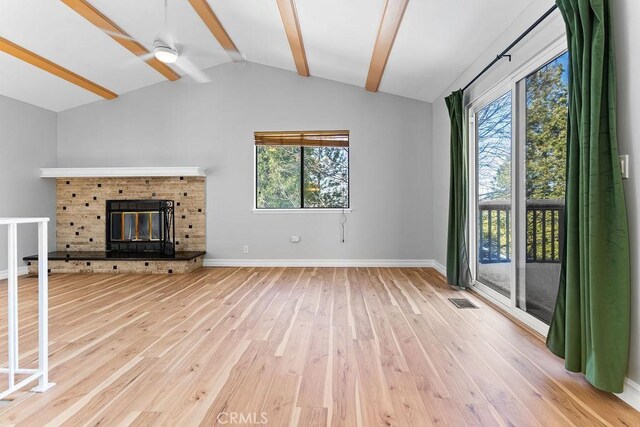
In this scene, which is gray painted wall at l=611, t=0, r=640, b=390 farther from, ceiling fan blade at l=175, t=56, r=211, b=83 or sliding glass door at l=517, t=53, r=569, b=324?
ceiling fan blade at l=175, t=56, r=211, b=83

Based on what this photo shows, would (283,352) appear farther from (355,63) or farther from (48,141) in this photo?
(48,141)

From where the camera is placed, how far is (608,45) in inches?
65.1

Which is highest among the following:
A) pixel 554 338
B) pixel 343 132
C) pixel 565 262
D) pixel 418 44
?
pixel 418 44

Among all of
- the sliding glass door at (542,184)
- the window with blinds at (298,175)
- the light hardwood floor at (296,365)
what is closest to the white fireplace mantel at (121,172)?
the window with blinds at (298,175)

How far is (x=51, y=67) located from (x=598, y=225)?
5.68 m

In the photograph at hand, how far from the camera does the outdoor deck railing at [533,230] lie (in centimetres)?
249

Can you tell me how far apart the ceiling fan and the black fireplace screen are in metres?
2.04

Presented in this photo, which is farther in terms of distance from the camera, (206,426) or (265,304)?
(265,304)

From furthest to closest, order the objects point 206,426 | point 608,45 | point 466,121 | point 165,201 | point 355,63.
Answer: point 165,201
point 355,63
point 466,121
point 608,45
point 206,426

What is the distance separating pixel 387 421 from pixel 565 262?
54.3 inches

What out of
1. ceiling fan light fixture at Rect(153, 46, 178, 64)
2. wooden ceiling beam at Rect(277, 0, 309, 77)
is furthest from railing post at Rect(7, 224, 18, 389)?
wooden ceiling beam at Rect(277, 0, 309, 77)

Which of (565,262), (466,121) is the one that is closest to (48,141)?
(466,121)

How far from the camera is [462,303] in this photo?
3.23 meters

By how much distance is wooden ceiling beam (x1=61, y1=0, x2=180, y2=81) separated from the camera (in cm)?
331
